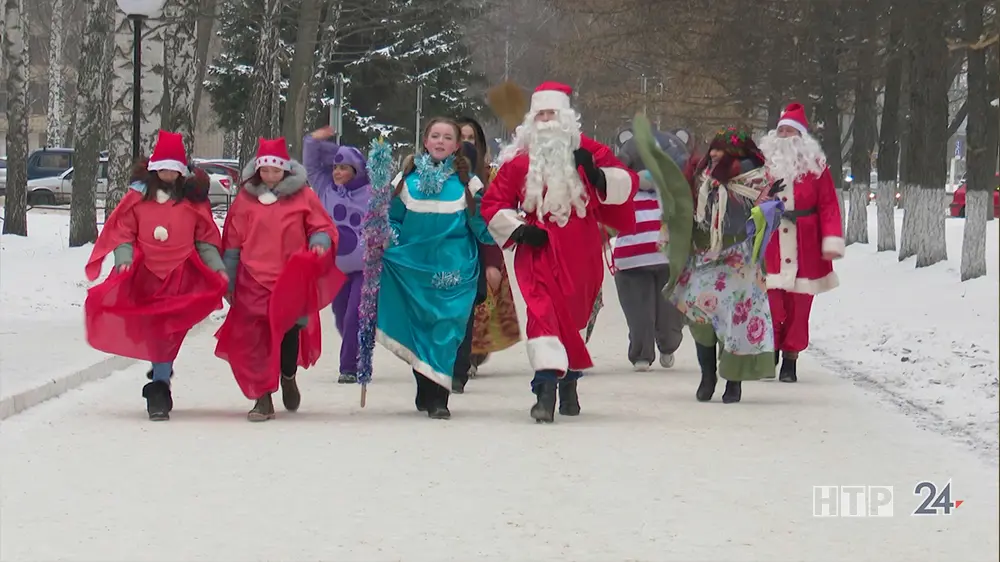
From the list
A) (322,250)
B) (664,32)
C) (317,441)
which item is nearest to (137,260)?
(322,250)

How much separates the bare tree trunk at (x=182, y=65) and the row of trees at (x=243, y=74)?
2 cm

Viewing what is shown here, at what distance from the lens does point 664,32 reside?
120ft

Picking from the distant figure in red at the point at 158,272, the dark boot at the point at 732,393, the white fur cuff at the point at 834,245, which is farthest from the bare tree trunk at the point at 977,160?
the distant figure in red at the point at 158,272

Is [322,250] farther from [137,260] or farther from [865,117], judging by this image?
[865,117]

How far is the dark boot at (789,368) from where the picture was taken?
13867 mm

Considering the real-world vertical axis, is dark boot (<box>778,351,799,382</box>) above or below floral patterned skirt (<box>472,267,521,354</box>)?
below

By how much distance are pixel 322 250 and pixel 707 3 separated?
2280cm

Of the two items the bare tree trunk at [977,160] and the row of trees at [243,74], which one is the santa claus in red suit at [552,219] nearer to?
the bare tree trunk at [977,160]

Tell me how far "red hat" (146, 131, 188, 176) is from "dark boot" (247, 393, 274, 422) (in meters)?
1.39

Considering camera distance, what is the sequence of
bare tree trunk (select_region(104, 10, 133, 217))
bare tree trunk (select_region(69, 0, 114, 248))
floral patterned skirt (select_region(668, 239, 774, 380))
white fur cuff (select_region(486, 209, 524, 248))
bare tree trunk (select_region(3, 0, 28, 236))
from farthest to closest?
1. bare tree trunk (select_region(3, 0, 28, 236))
2. bare tree trunk (select_region(69, 0, 114, 248))
3. bare tree trunk (select_region(104, 10, 133, 217))
4. floral patterned skirt (select_region(668, 239, 774, 380))
5. white fur cuff (select_region(486, 209, 524, 248))

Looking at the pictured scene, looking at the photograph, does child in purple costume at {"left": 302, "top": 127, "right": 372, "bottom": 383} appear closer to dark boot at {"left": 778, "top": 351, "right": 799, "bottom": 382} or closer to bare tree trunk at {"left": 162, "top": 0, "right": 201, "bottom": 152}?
dark boot at {"left": 778, "top": 351, "right": 799, "bottom": 382}

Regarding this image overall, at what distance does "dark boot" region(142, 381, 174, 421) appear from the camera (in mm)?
11023

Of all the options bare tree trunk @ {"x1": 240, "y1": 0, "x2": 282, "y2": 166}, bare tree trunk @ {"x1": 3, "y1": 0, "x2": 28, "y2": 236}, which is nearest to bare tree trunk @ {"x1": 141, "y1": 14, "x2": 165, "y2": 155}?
bare tree trunk @ {"x1": 3, "y1": 0, "x2": 28, "y2": 236}

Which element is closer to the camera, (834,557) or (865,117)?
(834,557)
